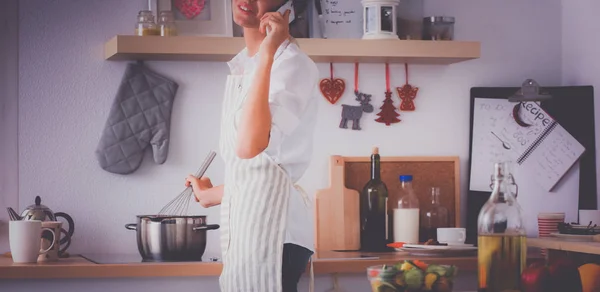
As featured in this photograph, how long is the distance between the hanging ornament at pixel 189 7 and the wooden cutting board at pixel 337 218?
82cm

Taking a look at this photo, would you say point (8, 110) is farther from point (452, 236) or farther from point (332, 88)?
point (452, 236)

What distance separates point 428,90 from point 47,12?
1500mm

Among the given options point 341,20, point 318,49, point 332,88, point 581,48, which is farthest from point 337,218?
point 581,48

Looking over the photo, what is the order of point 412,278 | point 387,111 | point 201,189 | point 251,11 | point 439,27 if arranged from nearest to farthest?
point 412,278
point 251,11
point 201,189
point 439,27
point 387,111

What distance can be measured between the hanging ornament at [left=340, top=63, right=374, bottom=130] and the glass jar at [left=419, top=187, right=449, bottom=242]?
398 millimetres

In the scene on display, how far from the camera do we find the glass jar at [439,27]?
348 cm

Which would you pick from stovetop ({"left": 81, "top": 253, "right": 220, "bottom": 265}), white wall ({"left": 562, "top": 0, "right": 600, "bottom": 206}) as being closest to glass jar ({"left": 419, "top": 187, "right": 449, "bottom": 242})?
white wall ({"left": 562, "top": 0, "right": 600, "bottom": 206})

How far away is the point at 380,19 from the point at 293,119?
3.89 ft

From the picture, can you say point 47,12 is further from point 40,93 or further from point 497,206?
point 497,206

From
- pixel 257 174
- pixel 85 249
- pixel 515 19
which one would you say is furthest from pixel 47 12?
pixel 515 19

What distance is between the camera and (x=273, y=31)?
2.37 m

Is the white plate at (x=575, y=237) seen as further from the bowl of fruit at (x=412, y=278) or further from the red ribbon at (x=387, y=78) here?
the bowl of fruit at (x=412, y=278)

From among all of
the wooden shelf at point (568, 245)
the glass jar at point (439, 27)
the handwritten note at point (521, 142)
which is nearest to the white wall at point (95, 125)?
the glass jar at point (439, 27)

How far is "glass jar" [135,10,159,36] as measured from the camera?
326 centimetres
